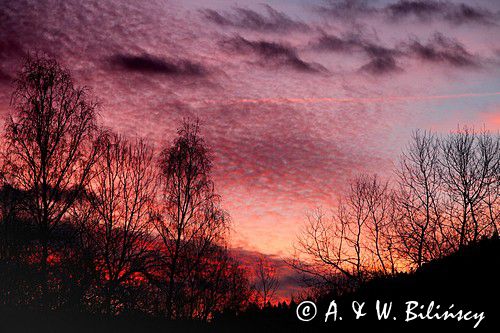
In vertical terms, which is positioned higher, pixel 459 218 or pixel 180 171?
pixel 180 171

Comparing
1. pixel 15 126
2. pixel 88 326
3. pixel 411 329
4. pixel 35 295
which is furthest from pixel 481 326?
pixel 15 126

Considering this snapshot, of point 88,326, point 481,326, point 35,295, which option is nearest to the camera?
point 481,326

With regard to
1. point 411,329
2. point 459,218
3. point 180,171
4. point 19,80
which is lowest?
point 411,329

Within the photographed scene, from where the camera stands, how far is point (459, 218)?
28203 mm

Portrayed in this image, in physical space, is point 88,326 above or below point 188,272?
below

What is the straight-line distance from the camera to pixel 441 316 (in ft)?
34.3

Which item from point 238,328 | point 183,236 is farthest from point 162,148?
point 238,328

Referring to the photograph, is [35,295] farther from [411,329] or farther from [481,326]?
[481,326]

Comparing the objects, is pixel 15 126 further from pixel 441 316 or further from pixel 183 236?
pixel 441 316

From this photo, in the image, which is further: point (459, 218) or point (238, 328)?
point (459, 218)

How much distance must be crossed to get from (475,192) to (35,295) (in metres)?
25.1

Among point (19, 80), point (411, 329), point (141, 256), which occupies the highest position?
point (19, 80)

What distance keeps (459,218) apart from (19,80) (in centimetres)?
2626

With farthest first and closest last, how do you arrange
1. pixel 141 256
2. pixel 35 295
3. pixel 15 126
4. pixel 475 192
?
pixel 475 192 < pixel 141 256 < pixel 15 126 < pixel 35 295
